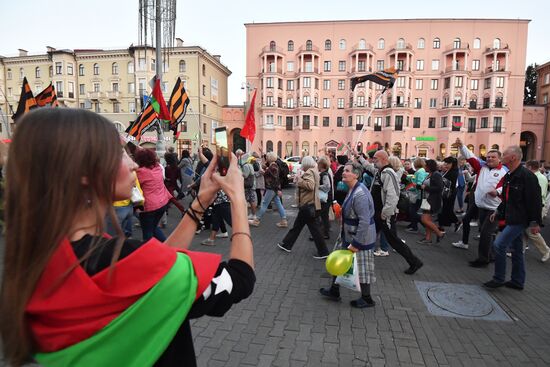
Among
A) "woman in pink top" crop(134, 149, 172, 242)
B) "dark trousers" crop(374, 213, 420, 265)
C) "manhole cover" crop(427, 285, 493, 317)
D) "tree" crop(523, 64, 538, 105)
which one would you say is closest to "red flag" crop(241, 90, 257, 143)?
"woman in pink top" crop(134, 149, 172, 242)

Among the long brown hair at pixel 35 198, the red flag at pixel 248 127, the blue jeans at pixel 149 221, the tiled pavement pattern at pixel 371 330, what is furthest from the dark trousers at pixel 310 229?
the long brown hair at pixel 35 198

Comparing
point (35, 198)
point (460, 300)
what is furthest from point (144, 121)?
point (35, 198)

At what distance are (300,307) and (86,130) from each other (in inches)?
154

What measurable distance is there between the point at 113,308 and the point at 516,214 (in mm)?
5644

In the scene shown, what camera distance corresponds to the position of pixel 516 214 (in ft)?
15.9

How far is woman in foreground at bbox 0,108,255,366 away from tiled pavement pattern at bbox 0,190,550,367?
248 cm

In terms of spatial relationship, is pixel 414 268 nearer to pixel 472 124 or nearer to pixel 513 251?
pixel 513 251

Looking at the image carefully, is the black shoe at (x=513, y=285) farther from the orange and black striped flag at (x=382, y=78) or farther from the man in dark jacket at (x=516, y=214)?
the orange and black striped flag at (x=382, y=78)

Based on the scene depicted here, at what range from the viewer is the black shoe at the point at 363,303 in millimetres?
4301

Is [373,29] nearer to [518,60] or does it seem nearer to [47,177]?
[518,60]

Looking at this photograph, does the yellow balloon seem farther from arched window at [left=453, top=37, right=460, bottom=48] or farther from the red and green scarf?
arched window at [left=453, top=37, right=460, bottom=48]

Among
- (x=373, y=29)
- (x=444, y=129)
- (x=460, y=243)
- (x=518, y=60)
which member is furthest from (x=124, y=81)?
(x=518, y=60)

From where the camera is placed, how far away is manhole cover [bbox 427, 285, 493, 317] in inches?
168

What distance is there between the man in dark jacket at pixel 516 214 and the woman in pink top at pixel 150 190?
18.4ft
